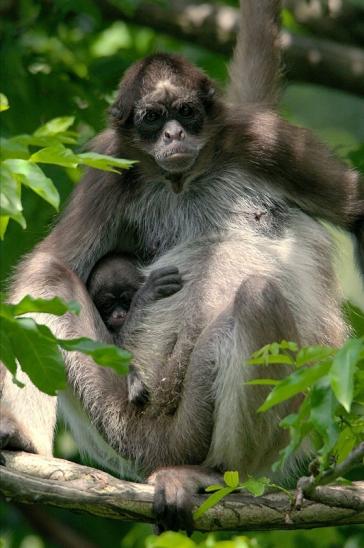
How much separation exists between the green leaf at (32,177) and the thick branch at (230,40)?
6.11 meters

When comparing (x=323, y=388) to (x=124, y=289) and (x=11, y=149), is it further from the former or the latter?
(x=124, y=289)

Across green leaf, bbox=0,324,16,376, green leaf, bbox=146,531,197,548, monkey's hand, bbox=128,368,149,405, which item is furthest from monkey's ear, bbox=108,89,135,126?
green leaf, bbox=146,531,197,548

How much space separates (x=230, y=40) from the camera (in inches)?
503

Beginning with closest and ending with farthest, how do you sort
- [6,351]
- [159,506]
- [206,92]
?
[6,351] < [159,506] < [206,92]

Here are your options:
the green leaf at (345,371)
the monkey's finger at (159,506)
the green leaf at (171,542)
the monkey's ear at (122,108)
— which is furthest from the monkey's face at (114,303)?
the green leaf at (171,542)

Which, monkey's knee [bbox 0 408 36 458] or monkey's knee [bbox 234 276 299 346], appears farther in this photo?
monkey's knee [bbox 0 408 36 458]

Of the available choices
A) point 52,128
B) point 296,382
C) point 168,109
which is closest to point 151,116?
point 168,109

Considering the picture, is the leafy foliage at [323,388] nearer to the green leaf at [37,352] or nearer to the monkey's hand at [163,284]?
the green leaf at [37,352]

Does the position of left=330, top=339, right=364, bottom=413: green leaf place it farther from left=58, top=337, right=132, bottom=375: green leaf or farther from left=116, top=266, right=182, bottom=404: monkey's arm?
left=116, top=266, right=182, bottom=404: monkey's arm

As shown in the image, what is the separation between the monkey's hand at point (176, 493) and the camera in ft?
26.2

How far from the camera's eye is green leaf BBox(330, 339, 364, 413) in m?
5.91

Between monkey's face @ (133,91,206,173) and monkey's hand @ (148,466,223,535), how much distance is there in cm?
251

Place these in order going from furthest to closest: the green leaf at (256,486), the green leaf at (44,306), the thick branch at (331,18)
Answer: the thick branch at (331,18)
the green leaf at (256,486)
the green leaf at (44,306)

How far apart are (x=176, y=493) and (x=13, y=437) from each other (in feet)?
4.34
